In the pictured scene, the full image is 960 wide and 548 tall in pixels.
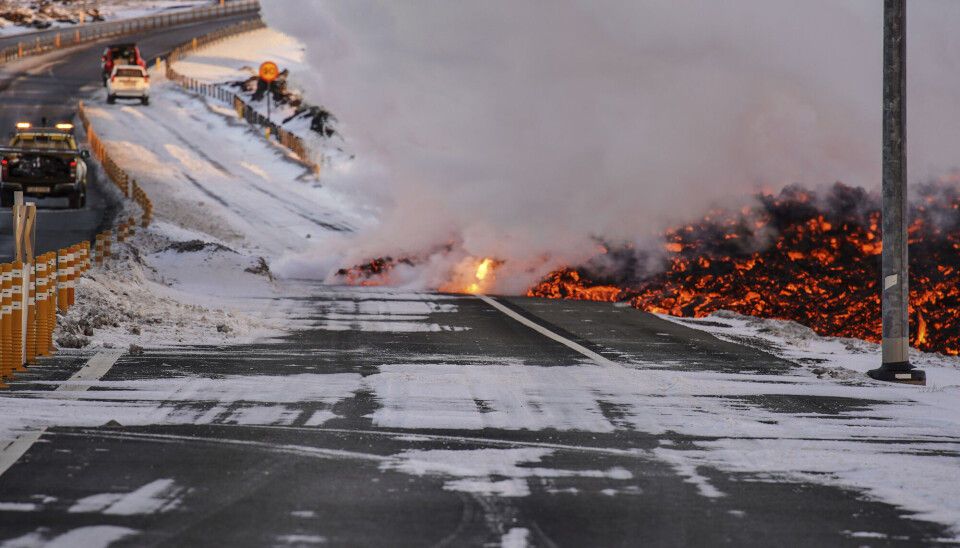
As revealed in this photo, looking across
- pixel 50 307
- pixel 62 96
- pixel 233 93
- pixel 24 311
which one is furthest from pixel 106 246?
pixel 233 93

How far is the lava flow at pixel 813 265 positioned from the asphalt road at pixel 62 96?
13.6m

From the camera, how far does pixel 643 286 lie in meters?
22.2

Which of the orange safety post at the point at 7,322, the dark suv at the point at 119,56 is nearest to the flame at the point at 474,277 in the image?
the orange safety post at the point at 7,322

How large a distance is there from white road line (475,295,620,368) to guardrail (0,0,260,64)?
2788 inches

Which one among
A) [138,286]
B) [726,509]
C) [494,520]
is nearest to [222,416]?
[494,520]

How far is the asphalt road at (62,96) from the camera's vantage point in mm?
28812

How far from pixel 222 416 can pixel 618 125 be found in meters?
16.8

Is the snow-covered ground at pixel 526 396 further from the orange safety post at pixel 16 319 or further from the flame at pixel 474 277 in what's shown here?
the flame at pixel 474 277

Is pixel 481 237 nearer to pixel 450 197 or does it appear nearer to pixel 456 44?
pixel 450 197

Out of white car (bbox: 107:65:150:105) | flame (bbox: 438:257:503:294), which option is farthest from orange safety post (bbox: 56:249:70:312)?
white car (bbox: 107:65:150:105)

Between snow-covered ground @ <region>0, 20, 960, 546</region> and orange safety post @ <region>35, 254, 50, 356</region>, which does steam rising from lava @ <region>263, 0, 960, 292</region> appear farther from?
orange safety post @ <region>35, 254, 50, 356</region>

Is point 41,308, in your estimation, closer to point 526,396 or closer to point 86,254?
point 86,254

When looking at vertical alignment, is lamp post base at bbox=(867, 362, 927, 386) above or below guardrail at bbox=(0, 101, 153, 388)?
below

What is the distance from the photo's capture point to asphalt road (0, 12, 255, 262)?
28.8m
